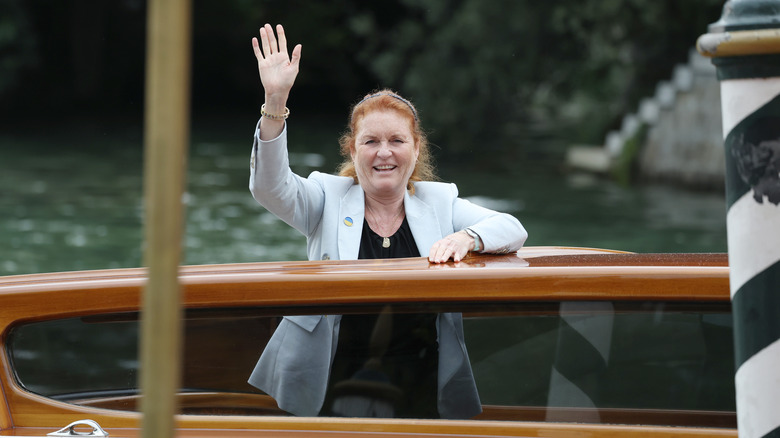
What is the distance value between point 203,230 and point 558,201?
6354 mm

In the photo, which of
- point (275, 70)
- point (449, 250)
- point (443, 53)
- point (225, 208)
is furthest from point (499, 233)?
point (443, 53)

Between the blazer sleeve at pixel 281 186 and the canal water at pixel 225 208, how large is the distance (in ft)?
24.3

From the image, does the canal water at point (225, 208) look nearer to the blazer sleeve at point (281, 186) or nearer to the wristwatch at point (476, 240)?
the blazer sleeve at point (281, 186)

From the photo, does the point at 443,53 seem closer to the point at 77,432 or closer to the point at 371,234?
the point at 371,234

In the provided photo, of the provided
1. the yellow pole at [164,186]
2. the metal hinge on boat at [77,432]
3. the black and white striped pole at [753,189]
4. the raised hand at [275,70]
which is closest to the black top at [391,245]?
the raised hand at [275,70]

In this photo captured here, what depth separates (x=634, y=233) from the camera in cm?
1405

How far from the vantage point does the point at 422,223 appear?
11.0ft

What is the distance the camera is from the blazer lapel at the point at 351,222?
3.22 meters

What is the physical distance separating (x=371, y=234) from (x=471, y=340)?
958mm

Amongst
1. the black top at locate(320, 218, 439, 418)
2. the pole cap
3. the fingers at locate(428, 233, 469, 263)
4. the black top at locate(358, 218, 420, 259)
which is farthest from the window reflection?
the black top at locate(358, 218, 420, 259)

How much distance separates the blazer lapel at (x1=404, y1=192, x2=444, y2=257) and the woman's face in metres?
0.07

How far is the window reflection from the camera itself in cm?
240

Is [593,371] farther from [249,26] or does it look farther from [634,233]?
[249,26]

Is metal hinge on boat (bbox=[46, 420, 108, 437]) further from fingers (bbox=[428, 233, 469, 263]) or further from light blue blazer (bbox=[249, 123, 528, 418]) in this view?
fingers (bbox=[428, 233, 469, 263])
